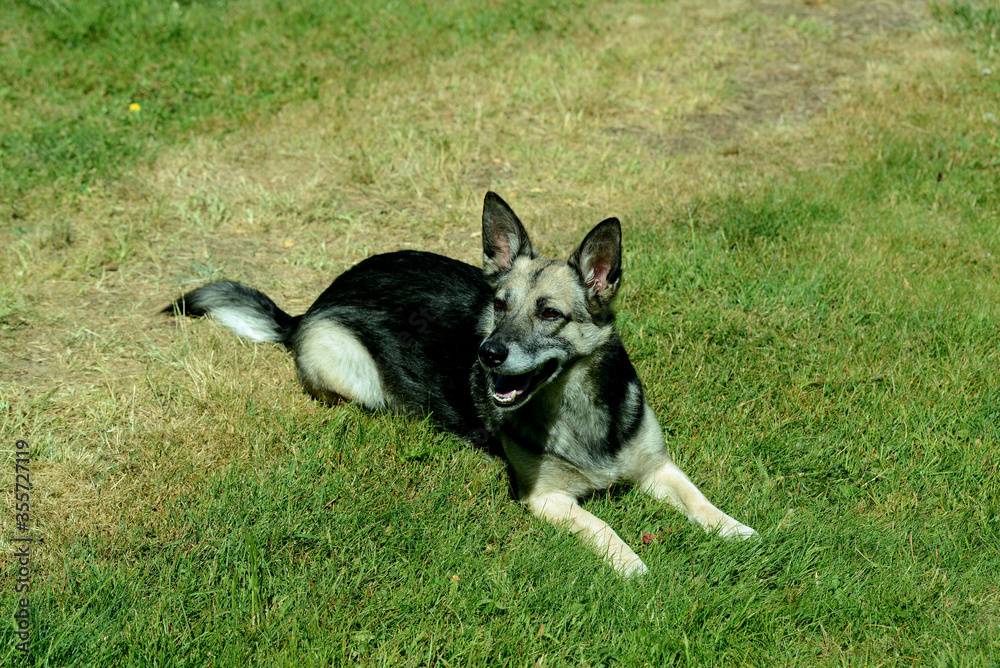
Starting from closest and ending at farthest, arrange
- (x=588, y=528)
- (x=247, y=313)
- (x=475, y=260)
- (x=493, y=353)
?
(x=493, y=353)
(x=588, y=528)
(x=247, y=313)
(x=475, y=260)

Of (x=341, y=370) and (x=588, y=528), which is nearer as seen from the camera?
(x=588, y=528)

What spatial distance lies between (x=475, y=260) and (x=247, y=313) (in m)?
1.98

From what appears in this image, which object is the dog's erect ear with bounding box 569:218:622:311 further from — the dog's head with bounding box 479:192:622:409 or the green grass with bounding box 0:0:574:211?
the green grass with bounding box 0:0:574:211

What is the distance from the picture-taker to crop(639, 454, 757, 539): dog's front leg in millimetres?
3904

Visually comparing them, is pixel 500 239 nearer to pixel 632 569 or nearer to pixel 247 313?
pixel 632 569

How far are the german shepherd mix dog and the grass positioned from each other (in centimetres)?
18

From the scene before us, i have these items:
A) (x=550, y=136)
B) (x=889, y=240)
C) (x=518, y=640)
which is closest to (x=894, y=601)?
(x=518, y=640)

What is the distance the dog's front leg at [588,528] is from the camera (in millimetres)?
3703

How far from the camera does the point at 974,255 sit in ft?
20.1

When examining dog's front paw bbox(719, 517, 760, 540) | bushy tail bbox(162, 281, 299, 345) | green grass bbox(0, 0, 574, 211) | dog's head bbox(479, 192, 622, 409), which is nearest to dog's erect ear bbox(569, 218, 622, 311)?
dog's head bbox(479, 192, 622, 409)

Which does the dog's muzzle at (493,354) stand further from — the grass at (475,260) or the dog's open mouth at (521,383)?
the grass at (475,260)

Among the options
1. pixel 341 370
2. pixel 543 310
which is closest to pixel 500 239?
pixel 543 310

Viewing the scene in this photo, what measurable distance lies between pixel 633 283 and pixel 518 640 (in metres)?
3.16

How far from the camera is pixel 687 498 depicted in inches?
161
